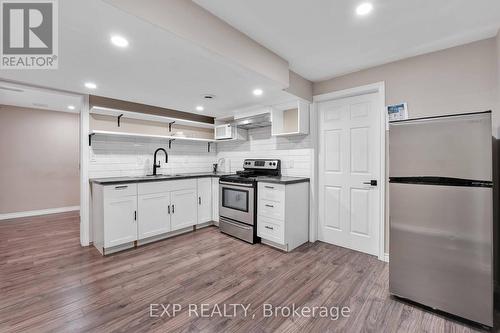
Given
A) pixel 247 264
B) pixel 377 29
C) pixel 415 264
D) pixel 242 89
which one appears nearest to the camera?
pixel 415 264

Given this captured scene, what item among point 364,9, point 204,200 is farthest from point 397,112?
point 204,200

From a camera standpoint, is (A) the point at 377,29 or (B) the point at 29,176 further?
(B) the point at 29,176

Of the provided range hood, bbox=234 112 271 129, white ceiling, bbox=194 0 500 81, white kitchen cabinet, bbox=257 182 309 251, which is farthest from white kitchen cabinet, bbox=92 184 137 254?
white ceiling, bbox=194 0 500 81

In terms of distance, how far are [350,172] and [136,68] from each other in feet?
9.55

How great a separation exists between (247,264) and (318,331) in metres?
1.17

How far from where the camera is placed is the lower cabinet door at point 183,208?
3.55 metres

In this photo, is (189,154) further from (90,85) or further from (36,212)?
(36,212)

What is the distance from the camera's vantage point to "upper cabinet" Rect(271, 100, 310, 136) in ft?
10.7

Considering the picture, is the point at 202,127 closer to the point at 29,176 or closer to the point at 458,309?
the point at 29,176

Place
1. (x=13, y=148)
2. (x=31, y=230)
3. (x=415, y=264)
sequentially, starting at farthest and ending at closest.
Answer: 1. (x=13, y=148)
2. (x=31, y=230)
3. (x=415, y=264)

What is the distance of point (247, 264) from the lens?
8.78ft

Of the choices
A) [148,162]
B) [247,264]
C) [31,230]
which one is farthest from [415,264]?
[31,230]

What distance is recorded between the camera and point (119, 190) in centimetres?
297

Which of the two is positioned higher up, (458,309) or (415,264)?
(415,264)
